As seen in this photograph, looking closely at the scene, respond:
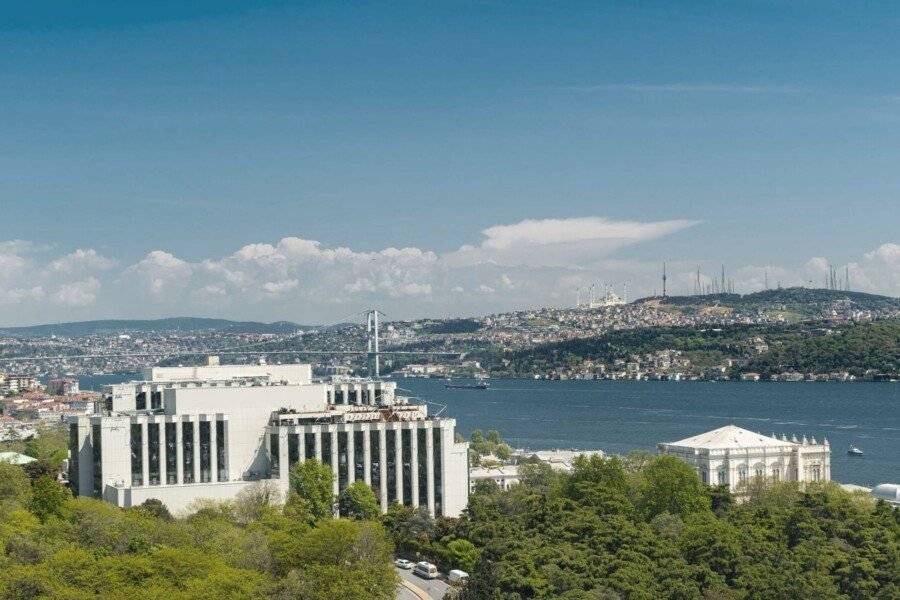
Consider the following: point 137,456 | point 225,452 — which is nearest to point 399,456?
point 225,452

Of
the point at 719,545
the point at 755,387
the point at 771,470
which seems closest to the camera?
the point at 719,545

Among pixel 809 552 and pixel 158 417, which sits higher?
pixel 158 417

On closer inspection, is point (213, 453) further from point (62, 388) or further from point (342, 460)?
point (62, 388)

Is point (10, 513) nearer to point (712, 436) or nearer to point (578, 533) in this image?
point (578, 533)

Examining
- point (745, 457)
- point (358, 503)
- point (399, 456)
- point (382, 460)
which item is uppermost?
point (399, 456)

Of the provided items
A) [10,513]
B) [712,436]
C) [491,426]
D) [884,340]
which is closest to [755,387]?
[884,340]

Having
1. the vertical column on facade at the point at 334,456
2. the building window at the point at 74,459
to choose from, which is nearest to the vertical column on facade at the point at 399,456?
the vertical column on facade at the point at 334,456

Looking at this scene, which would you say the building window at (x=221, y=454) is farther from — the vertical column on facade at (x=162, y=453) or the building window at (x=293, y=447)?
the building window at (x=293, y=447)
